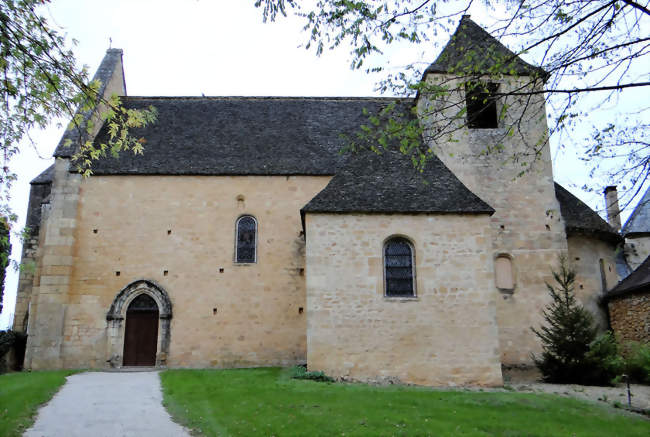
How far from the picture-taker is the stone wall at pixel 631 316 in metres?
16.4

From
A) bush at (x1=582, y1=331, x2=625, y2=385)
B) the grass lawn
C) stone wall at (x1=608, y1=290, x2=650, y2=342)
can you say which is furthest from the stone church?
the grass lawn

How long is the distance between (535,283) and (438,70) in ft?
27.4

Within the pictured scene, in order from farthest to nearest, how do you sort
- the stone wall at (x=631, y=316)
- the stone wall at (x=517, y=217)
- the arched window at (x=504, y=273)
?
the arched window at (x=504, y=273) → the stone wall at (x=517, y=217) → the stone wall at (x=631, y=316)

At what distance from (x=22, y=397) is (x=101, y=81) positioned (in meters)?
14.5

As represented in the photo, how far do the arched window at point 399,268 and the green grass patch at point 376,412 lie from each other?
Answer: 3.56 m

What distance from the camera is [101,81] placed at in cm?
2138

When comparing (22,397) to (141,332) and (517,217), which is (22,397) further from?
(517,217)

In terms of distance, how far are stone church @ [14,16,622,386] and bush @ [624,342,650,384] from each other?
8.69ft

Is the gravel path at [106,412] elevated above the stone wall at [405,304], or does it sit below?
below

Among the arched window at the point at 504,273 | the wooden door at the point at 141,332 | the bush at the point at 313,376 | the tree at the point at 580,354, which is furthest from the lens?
the wooden door at the point at 141,332

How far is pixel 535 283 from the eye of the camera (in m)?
17.5

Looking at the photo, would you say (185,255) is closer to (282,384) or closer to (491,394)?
(282,384)

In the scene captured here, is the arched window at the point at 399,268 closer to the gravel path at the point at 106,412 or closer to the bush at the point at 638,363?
the bush at the point at 638,363

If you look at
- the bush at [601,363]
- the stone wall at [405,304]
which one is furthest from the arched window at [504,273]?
the bush at [601,363]
